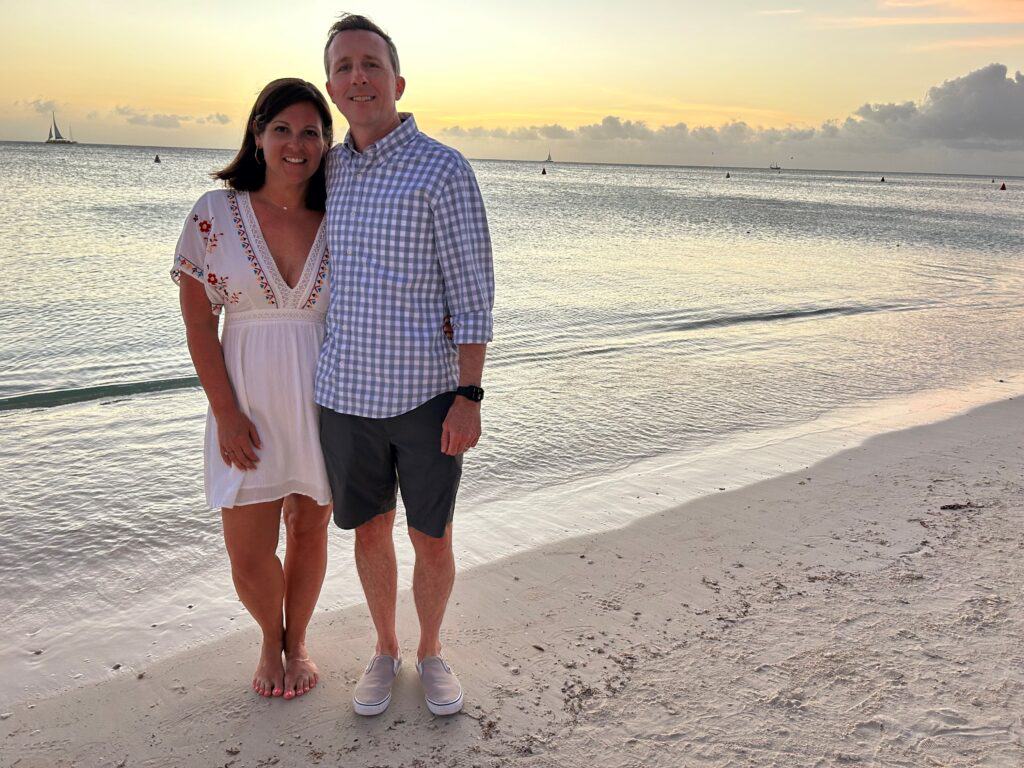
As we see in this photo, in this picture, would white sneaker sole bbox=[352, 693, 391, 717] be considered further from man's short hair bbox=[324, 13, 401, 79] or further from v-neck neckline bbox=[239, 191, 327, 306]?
man's short hair bbox=[324, 13, 401, 79]

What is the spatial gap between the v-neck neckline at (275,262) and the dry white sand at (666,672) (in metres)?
1.45

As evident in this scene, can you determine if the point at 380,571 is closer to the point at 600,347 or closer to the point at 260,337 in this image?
the point at 260,337

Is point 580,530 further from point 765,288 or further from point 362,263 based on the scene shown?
point 765,288

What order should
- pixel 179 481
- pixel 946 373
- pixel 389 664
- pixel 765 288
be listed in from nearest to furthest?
pixel 389 664 → pixel 179 481 → pixel 946 373 → pixel 765 288

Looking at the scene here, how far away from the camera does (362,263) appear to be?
243 cm

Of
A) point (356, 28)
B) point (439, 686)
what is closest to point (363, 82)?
point (356, 28)

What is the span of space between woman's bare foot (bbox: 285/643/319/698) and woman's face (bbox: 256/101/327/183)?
1.71 m

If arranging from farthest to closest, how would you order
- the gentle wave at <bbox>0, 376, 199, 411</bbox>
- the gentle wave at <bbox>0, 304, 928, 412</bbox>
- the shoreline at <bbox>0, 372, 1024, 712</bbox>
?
the gentle wave at <bbox>0, 304, 928, 412</bbox> → the gentle wave at <bbox>0, 376, 199, 411</bbox> → the shoreline at <bbox>0, 372, 1024, 712</bbox>

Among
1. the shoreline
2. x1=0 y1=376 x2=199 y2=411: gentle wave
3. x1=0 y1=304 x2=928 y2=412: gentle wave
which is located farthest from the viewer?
x1=0 y1=304 x2=928 y2=412: gentle wave

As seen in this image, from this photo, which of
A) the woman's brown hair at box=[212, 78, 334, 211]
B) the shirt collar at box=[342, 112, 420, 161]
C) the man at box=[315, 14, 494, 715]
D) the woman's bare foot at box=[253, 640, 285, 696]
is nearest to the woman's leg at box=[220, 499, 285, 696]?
the woman's bare foot at box=[253, 640, 285, 696]

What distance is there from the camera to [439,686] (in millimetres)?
2752

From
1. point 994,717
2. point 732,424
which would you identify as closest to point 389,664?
point 994,717

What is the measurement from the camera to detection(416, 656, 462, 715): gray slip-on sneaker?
8.86 feet

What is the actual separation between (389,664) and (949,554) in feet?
8.99
